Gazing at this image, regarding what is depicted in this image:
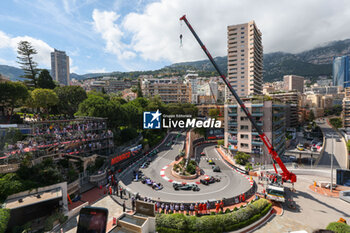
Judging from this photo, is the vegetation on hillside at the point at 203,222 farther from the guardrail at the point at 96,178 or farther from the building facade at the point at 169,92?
the building facade at the point at 169,92

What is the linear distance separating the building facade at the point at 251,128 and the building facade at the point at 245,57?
145 feet

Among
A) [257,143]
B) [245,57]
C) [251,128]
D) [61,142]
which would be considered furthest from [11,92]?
[245,57]

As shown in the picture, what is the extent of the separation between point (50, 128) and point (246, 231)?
32.4 m

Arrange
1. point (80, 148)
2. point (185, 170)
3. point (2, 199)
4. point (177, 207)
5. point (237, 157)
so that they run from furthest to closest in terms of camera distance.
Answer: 1. point (237, 157)
2. point (185, 170)
3. point (80, 148)
4. point (177, 207)
5. point (2, 199)

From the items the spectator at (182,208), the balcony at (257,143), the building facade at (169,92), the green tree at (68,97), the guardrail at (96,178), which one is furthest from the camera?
the building facade at (169,92)

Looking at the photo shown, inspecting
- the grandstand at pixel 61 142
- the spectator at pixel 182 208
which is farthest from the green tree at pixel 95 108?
the spectator at pixel 182 208

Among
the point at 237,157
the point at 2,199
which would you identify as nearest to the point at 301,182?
the point at 237,157

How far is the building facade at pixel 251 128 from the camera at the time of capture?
42688 mm

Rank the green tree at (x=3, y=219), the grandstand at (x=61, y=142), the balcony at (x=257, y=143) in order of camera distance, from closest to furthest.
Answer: the green tree at (x=3, y=219) → the grandstand at (x=61, y=142) → the balcony at (x=257, y=143)

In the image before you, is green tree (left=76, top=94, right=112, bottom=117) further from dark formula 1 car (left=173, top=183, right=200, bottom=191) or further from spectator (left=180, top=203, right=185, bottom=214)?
spectator (left=180, top=203, right=185, bottom=214)

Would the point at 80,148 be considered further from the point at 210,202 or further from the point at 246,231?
the point at 246,231

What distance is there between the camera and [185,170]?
3428cm

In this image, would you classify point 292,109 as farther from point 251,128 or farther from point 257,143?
point 257,143

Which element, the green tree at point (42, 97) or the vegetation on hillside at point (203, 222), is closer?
the vegetation on hillside at point (203, 222)
